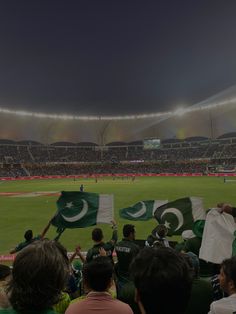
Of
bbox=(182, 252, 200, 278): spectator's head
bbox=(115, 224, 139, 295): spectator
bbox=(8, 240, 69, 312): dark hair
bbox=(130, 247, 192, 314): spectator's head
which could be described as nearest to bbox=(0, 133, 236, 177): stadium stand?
bbox=(115, 224, 139, 295): spectator

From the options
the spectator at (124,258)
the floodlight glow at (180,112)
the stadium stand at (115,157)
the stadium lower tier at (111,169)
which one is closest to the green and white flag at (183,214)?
the spectator at (124,258)

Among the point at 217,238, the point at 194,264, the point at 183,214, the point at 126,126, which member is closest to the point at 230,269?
the point at 194,264

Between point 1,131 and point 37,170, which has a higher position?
point 1,131

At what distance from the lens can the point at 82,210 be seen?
9.78m

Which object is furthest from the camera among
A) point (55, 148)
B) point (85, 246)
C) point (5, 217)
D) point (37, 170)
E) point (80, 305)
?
point (55, 148)

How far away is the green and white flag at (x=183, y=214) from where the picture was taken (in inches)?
352

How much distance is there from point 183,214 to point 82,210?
3.38 meters

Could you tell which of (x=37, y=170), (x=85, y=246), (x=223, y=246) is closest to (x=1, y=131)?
(x=37, y=170)

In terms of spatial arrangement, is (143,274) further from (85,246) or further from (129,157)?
(129,157)

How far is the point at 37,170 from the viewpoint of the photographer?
99250 mm

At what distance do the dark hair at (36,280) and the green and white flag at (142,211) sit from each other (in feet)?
27.7

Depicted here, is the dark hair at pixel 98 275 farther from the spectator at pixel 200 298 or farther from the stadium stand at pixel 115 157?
the stadium stand at pixel 115 157

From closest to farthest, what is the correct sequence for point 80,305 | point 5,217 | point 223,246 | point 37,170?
point 80,305, point 223,246, point 5,217, point 37,170

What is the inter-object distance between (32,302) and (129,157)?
389ft
